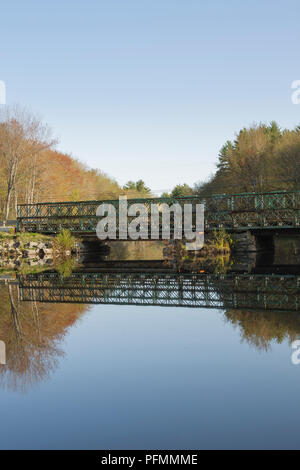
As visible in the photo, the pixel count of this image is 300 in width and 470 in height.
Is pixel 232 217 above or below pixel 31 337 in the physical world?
above

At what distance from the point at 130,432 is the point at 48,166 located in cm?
3557

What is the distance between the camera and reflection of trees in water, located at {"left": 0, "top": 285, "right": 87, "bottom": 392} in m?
4.30

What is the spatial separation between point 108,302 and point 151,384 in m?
5.35

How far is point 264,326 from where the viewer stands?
609cm

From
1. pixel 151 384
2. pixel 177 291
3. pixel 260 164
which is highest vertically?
pixel 260 164

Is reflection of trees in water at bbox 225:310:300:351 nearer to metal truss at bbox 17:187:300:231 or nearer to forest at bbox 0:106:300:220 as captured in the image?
metal truss at bbox 17:187:300:231

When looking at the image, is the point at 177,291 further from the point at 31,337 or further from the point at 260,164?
the point at 260,164

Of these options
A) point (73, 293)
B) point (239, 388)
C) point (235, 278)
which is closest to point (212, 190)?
point (235, 278)

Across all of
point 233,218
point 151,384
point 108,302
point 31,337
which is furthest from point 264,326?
point 233,218

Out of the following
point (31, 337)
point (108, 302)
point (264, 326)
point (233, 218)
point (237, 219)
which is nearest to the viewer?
point (31, 337)

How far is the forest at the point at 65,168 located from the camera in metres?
32.6

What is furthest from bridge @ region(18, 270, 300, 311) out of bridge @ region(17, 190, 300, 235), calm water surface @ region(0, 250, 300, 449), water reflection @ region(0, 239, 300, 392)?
bridge @ region(17, 190, 300, 235)

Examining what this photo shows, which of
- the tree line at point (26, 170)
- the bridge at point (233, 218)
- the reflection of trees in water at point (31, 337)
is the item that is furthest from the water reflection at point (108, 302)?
the tree line at point (26, 170)
